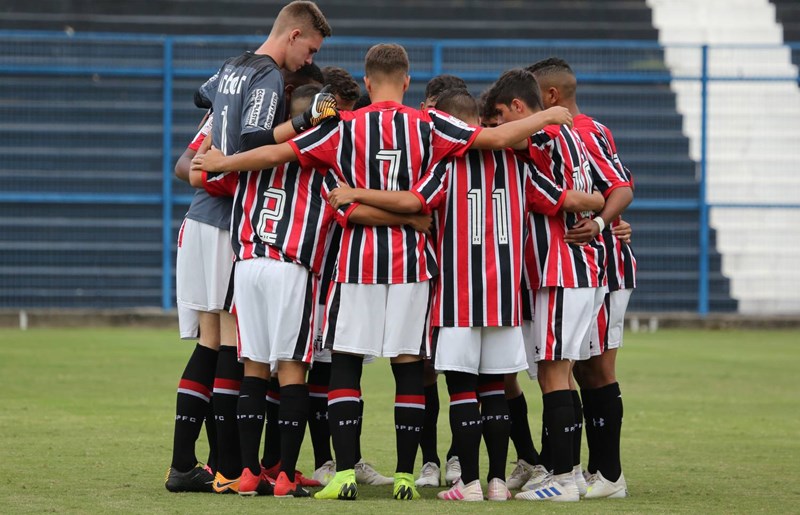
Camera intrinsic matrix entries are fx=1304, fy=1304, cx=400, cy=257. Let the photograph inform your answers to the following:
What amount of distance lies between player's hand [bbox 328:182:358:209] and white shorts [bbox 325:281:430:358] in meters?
0.32

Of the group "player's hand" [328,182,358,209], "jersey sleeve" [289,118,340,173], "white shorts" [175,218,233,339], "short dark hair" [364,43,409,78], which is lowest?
"white shorts" [175,218,233,339]

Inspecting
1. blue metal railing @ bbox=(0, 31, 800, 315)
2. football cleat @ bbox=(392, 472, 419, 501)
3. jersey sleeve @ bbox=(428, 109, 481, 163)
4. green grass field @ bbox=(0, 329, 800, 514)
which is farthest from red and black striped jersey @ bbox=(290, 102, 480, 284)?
blue metal railing @ bbox=(0, 31, 800, 315)

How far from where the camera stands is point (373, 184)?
5.10 metres

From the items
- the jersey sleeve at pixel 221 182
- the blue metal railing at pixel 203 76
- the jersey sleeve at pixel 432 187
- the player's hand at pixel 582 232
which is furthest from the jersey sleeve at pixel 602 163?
the blue metal railing at pixel 203 76

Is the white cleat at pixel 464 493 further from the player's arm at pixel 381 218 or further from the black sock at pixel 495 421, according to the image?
the player's arm at pixel 381 218

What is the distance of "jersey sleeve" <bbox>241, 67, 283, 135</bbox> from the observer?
16.9ft

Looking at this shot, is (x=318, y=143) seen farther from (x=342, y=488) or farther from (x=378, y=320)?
(x=342, y=488)

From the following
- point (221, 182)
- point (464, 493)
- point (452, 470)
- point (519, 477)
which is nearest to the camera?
point (464, 493)

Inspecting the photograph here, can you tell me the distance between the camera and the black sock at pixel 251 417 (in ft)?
16.8

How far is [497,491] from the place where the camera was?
16.6ft

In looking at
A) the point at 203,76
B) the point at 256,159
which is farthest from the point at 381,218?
the point at 203,76

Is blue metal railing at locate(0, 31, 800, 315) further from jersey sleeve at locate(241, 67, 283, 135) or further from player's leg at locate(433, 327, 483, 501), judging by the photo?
player's leg at locate(433, 327, 483, 501)

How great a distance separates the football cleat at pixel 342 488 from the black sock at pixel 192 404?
0.62 metres

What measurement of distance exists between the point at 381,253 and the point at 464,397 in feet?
A: 2.14
